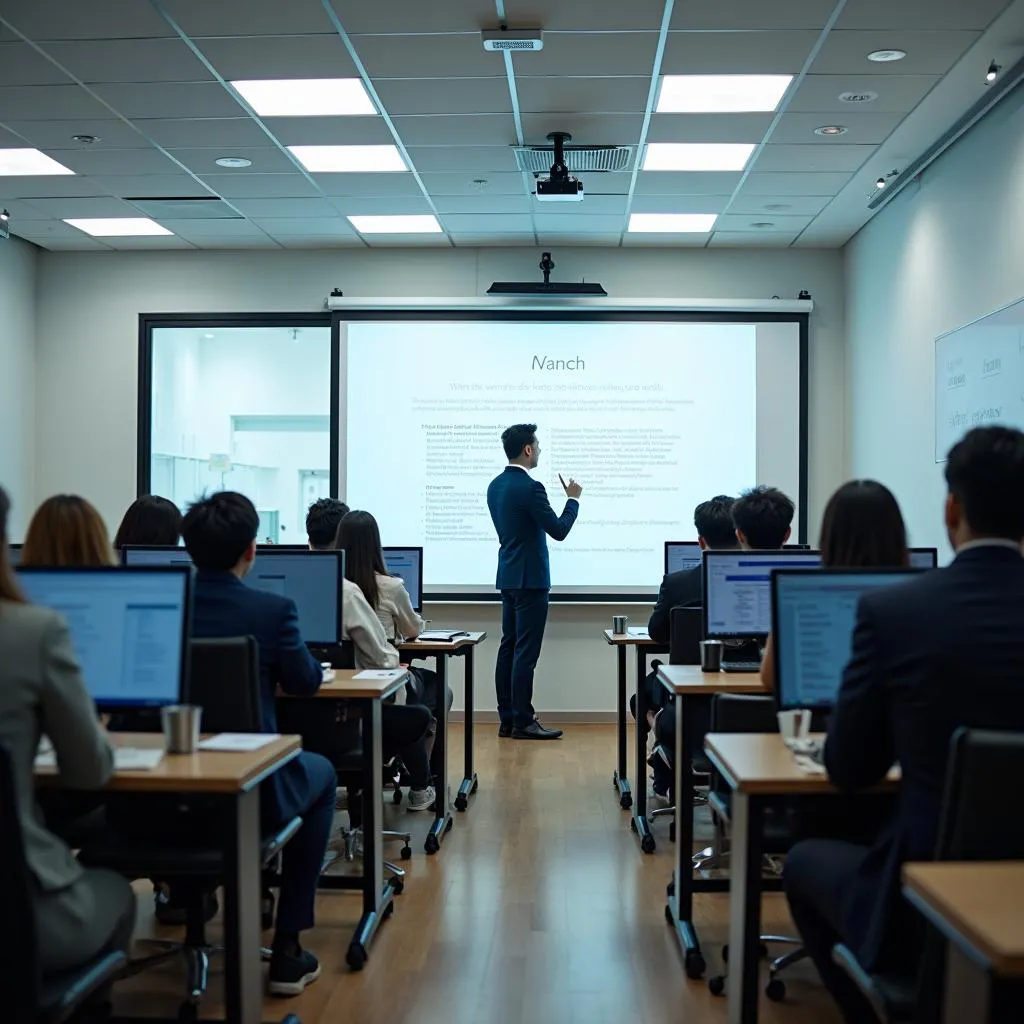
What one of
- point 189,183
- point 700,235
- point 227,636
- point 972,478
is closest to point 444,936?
point 227,636

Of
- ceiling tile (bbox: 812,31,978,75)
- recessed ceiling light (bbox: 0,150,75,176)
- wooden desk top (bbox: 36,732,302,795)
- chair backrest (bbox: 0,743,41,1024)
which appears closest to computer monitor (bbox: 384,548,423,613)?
recessed ceiling light (bbox: 0,150,75,176)

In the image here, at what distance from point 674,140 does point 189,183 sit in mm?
2700

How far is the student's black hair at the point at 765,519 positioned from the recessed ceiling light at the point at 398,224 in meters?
3.52

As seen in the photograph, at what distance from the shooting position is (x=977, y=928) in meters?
1.37

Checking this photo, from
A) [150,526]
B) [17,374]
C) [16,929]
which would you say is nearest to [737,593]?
[150,526]

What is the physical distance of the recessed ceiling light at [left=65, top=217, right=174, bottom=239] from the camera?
6.93 m

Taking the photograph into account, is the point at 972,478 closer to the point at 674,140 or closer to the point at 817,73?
the point at 817,73

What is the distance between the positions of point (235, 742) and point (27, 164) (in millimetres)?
4546

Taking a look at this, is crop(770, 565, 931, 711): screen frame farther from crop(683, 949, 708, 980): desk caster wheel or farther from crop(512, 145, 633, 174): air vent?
crop(512, 145, 633, 174): air vent

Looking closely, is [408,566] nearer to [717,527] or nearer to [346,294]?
[717,527]

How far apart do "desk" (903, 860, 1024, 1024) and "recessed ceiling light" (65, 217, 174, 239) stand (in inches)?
257

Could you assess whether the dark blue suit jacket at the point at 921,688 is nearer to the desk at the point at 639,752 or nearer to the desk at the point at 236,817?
the desk at the point at 236,817

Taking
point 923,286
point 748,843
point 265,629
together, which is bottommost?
point 748,843

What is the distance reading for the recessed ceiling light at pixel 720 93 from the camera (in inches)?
186
